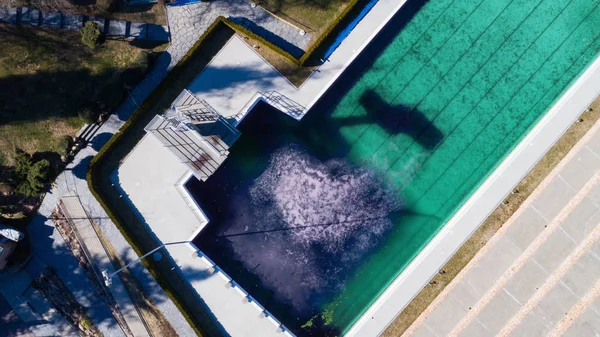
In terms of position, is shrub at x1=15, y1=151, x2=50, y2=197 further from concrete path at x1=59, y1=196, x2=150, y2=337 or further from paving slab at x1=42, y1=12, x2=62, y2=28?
paving slab at x1=42, y1=12, x2=62, y2=28

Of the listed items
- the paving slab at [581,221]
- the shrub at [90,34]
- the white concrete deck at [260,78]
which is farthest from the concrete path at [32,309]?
the paving slab at [581,221]

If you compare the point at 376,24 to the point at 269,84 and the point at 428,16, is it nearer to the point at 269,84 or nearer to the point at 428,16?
the point at 428,16

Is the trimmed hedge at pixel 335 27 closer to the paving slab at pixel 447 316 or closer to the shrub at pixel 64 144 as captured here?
the shrub at pixel 64 144

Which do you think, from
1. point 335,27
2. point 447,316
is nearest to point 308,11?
point 335,27

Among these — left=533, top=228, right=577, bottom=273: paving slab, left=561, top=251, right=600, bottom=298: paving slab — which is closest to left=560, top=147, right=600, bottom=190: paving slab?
left=533, top=228, right=577, bottom=273: paving slab

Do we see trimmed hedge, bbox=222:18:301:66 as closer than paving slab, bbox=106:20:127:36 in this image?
Yes

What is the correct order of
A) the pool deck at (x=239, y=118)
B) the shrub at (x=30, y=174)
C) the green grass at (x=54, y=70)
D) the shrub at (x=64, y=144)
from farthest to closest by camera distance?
the green grass at (x=54, y=70), the pool deck at (x=239, y=118), the shrub at (x=64, y=144), the shrub at (x=30, y=174)

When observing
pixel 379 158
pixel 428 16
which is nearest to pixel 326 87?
pixel 379 158
